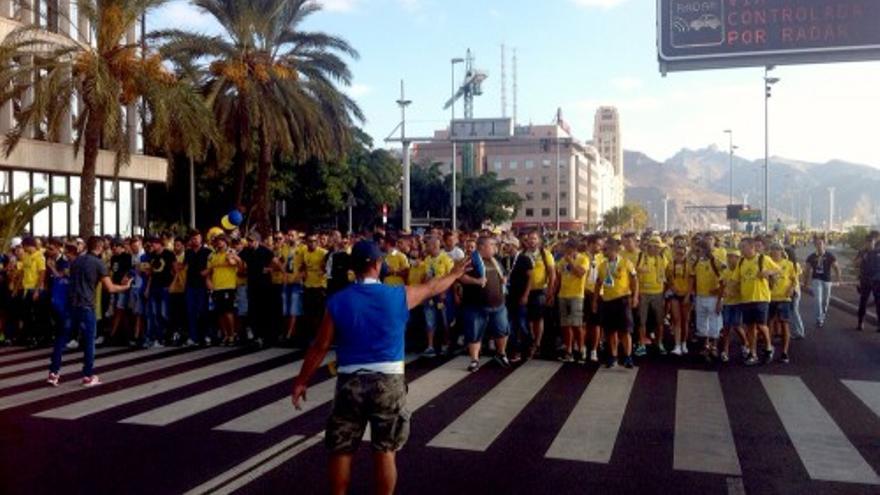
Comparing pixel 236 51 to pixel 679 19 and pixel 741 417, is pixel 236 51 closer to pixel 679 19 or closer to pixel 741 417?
pixel 679 19

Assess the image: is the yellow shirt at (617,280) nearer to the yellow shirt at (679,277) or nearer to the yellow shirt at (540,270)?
the yellow shirt at (540,270)

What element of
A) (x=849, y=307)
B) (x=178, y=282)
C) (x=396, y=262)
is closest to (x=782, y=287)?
(x=396, y=262)

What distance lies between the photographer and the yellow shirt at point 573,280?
477 inches

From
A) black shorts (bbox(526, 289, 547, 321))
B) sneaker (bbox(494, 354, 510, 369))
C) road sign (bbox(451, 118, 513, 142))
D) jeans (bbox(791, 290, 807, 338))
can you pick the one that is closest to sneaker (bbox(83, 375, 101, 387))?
sneaker (bbox(494, 354, 510, 369))

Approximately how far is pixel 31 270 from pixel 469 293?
8.18 m

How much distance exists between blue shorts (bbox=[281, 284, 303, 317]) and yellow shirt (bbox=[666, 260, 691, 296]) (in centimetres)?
586

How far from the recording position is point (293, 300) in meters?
14.1

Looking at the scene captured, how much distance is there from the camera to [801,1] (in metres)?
16.5

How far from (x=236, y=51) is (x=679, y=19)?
1411cm

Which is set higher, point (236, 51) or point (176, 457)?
point (236, 51)

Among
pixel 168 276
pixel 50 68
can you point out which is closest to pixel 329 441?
pixel 168 276

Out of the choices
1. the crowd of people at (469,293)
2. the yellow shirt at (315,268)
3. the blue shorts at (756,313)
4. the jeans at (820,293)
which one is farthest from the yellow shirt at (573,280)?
the jeans at (820,293)

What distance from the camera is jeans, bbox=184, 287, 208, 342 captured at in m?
14.2

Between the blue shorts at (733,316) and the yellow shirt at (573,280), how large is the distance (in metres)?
2.04
